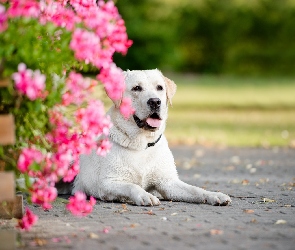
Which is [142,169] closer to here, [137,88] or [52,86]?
[137,88]

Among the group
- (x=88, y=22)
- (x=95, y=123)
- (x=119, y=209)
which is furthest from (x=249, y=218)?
(x=88, y=22)

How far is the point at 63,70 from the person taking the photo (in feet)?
19.7

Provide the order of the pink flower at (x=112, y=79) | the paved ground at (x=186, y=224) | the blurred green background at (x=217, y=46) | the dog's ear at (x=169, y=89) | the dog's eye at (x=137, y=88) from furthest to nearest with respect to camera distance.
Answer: the blurred green background at (x=217, y=46)
the dog's ear at (x=169, y=89)
the dog's eye at (x=137, y=88)
the pink flower at (x=112, y=79)
the paved ground at (x=186, y=224)

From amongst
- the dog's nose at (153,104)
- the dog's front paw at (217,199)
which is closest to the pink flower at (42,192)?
the dog's front paw at (217,199)

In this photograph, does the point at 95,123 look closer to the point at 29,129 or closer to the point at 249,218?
the point at 29,129

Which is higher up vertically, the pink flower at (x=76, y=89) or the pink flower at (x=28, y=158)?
the pink flower at (x=76, y=89)

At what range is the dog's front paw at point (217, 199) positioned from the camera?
23.1ft

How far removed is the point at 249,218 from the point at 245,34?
51.0 meters

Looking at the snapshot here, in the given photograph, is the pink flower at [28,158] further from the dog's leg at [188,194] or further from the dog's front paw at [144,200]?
the dog's leg at [188,194]

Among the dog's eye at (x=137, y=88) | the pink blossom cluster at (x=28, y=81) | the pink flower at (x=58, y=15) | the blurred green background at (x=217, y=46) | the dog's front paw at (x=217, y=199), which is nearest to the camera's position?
the pink blossom cluster at (x=28, y=81)

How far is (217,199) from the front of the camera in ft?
23.1

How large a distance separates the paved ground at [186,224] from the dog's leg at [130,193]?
0.09 metres

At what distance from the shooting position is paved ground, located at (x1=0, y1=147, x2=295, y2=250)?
529 cm

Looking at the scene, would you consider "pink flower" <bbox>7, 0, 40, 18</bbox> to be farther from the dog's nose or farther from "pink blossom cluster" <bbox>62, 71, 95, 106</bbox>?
the dog's nose
